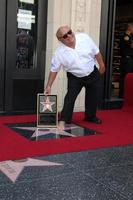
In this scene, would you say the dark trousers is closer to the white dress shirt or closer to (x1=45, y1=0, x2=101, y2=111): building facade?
the white dress shirt

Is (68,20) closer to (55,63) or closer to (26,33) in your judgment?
(26,33)

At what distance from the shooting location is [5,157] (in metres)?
4.34

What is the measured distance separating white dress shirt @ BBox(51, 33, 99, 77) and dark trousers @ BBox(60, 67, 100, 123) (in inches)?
6.5

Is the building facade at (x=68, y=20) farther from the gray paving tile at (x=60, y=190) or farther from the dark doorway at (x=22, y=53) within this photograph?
the gray paving tile at (x=60, y=190)

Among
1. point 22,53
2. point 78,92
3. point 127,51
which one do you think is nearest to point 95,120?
point 78,92

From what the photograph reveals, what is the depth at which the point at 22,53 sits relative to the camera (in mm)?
7301

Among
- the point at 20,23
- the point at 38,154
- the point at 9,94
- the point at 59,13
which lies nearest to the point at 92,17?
the point at 59,13

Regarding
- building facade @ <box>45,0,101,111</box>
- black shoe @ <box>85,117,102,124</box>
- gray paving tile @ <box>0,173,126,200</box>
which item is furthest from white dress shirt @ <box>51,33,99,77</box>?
gray paving tile @ <box>0,173,126,200</box>

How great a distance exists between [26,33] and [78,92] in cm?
172

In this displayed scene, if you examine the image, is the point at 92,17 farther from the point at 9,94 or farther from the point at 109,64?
the point at 9,94

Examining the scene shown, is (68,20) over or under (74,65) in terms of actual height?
over

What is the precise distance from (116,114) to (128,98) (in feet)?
1.47

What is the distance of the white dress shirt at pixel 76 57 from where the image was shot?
594cm

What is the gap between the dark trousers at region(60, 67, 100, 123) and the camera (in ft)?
20.4
